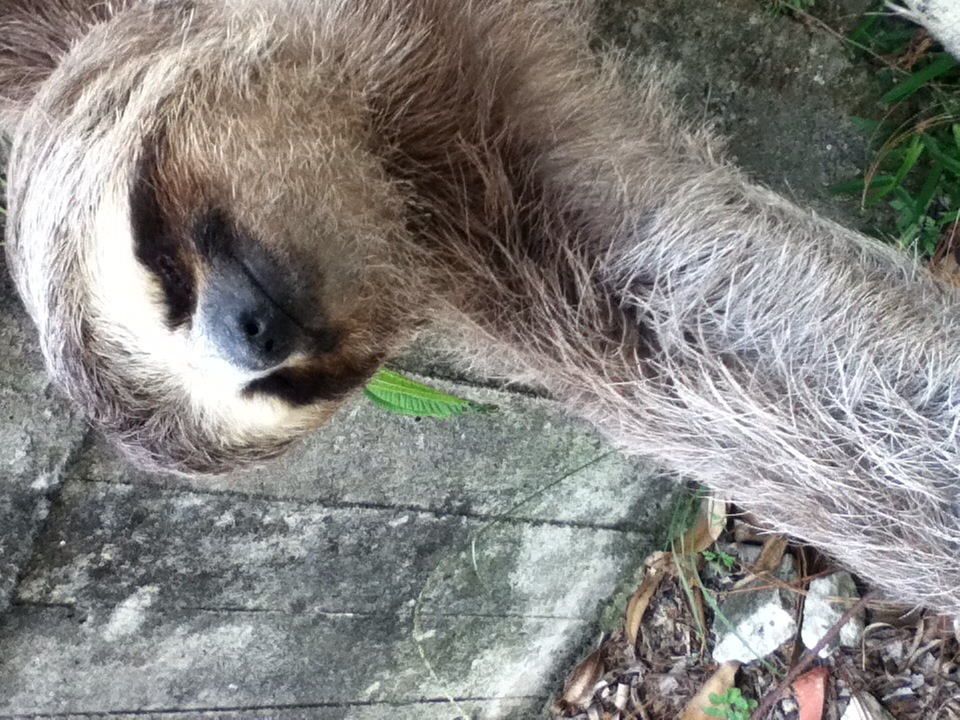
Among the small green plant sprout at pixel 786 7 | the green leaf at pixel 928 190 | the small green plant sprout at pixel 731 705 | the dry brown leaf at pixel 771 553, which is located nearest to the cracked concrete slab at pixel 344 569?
the dry brown leaf at pixel 771 553

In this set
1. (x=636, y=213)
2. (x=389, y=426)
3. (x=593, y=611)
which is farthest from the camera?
(x=593, y=611)

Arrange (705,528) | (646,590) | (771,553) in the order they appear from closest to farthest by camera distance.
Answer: (771,553) → (705,528) → (646,590)

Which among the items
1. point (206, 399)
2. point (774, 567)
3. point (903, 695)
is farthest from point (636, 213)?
point (903, 695)

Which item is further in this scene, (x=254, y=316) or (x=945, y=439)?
(x=945, y=439)

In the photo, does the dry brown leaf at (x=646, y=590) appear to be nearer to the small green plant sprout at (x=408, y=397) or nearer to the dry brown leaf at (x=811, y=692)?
the dry brown leaf at (x=811, y=692)

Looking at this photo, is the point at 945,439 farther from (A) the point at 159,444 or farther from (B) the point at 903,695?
(A) the point at 159,444

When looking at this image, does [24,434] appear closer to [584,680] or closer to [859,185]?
[584,680]

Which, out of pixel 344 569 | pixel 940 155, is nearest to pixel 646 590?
pixel 344 569
